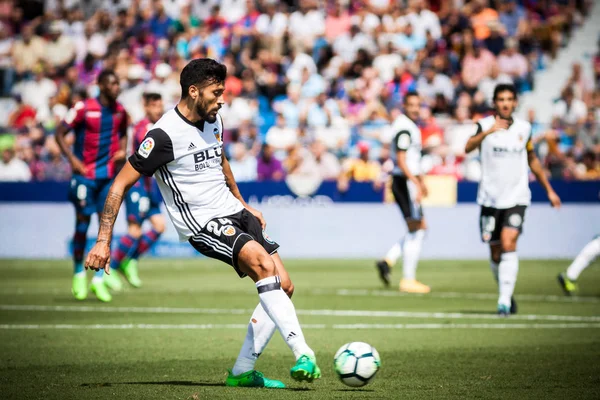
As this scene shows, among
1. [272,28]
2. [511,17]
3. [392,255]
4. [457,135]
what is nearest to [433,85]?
[457,135]

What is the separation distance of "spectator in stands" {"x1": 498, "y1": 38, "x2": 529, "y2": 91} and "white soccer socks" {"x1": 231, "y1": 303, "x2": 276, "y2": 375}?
1981 centimetres

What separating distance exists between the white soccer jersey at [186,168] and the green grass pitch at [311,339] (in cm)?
122

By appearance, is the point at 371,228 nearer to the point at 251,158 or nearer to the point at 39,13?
the point at 251,158

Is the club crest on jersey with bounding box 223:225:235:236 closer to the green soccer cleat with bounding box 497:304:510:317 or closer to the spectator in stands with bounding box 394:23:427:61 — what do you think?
the green soccer cleat with bounding box 497:304:510:317

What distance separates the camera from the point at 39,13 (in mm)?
31328

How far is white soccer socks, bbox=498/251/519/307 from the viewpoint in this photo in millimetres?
11711

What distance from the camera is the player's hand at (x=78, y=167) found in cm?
1309

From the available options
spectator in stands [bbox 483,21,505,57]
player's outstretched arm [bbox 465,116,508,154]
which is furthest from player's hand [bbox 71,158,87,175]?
spectator in stands [bbox 483,21,505,57]

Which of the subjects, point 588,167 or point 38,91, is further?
point 38,91

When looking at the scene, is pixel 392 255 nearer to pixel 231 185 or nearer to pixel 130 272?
pixel 130 272

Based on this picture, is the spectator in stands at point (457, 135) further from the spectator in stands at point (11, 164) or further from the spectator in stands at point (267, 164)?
the spectator in stands at point (11, 164)

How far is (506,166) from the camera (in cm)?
1197

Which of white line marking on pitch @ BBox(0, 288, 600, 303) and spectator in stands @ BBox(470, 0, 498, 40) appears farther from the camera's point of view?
spectator in stands @ BBox(470, 0, 498, 40)

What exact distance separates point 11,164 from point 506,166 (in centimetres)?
1320
